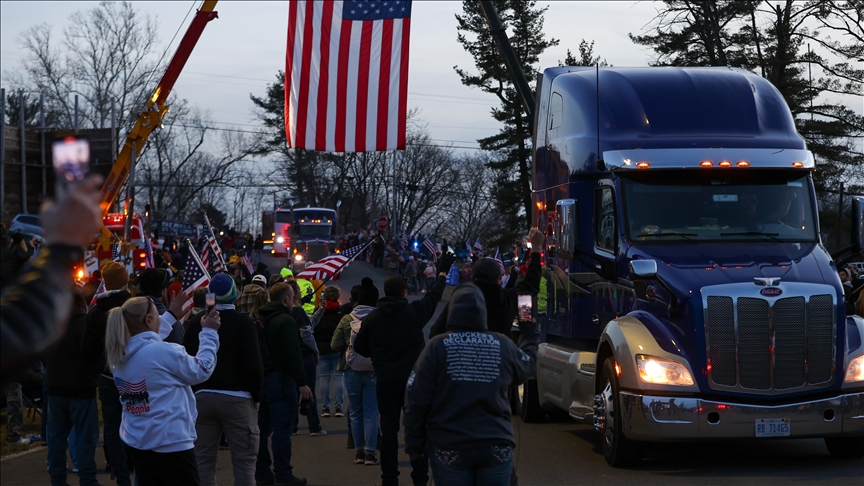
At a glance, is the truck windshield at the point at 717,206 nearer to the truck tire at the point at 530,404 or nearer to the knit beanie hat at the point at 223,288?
the truck tire at the point at 530,404

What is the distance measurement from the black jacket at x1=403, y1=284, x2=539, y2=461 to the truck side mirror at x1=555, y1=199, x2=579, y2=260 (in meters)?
4.77

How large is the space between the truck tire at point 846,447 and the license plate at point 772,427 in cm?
119

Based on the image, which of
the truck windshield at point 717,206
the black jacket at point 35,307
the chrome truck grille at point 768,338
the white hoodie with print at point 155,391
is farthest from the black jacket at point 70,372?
the black jacket at point 35,307

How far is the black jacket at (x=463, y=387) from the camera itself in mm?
5551

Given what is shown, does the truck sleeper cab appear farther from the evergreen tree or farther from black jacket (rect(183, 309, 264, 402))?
the evergreen tree

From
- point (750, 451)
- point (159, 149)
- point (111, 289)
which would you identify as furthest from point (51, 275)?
point (159, 149)

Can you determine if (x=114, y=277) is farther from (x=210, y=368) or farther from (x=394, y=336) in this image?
(x=210, y=368)

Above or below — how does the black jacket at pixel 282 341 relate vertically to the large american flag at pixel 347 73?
below

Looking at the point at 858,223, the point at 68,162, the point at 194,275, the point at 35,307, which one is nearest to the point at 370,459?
the point at 194,275

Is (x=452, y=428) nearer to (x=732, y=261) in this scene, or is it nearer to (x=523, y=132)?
(x=732, y=261)

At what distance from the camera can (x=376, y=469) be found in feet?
34.7

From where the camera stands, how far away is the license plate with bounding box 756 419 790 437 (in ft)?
30.9

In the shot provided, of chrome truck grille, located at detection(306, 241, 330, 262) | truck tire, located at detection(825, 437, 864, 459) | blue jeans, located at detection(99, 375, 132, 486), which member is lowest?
chrome truck grille, located at detection(306, 241, 330, 262)

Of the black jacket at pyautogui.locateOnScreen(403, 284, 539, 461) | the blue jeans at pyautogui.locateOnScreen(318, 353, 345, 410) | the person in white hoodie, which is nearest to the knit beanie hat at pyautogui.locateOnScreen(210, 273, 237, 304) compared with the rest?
the person in white hoodie
